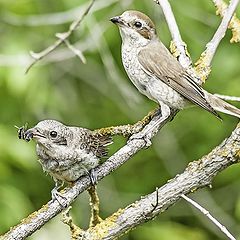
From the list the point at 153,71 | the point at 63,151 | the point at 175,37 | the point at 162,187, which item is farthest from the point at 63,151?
the point at 153,71

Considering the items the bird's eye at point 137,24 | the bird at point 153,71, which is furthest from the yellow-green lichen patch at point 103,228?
the bird's eye at point 137,24

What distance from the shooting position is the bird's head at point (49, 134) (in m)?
3.58

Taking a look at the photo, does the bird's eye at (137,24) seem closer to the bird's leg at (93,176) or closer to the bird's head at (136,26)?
the bird's head at (136,26)

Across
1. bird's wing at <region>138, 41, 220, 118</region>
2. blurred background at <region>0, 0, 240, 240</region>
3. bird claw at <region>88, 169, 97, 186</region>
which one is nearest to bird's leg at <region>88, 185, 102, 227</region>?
bird claw at <region>88, 169, 97, 186</region>

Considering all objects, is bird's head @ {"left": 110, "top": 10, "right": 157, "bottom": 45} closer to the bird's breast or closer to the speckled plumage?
the bird's breast

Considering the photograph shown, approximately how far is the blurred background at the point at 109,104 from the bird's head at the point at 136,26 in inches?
43.6

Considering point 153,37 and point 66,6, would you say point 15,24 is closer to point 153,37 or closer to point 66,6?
point 66,6

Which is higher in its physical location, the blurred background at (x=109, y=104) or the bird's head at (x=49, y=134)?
the blurred background at (x=109, y=104)

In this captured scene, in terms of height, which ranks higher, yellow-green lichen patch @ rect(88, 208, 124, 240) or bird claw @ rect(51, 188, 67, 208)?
bird claw @ rect(51, 188, 67, 208)

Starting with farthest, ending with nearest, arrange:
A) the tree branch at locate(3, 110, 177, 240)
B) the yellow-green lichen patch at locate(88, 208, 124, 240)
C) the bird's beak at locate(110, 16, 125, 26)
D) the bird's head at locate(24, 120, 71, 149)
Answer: the bird's beak at locate(110, 16, 125, 26)
the bird's head at locate(24, 120, 71, 149)
the yellow-green lichen patch at locate(88, 208, 124, 240)
the tree branch at locate(3, 110, 177, 240)

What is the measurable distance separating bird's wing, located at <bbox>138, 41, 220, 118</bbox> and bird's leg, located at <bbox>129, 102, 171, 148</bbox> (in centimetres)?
19

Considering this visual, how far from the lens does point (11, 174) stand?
19.9ft

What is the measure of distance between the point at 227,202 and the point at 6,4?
2.43 metres

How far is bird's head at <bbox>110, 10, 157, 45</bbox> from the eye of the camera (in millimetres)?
4449
